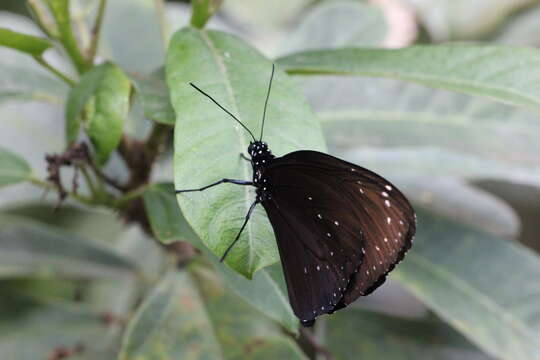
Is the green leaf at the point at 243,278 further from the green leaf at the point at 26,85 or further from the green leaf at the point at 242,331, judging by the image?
the green leaf at the point at 26,85

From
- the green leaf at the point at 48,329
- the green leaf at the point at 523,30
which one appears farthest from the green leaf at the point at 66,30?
the green leaf at the point at 523,30

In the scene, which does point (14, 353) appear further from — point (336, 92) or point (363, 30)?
point (363, 30)

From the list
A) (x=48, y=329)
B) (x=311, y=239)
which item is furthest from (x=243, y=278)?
(x=48, y=329)

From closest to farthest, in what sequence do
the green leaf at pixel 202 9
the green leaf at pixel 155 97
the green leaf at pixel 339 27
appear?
the green leaf at pixel 155 97 → the green leaf at pixel 202 9 → the green leaf at pixel 339 27

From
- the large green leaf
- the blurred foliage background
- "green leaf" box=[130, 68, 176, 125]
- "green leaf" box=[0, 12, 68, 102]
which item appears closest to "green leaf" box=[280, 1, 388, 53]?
the blurred foliage background

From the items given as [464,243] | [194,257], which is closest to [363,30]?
[464,243]

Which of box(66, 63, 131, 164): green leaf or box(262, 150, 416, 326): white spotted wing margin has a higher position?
box(66, 63, 131, 164): green leaf

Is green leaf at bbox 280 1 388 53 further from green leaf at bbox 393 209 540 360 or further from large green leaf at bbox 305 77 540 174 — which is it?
green leaf at bbox 393 209 540 360

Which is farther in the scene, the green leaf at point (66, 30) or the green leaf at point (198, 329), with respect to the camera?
the green leaf at point (198, 329)

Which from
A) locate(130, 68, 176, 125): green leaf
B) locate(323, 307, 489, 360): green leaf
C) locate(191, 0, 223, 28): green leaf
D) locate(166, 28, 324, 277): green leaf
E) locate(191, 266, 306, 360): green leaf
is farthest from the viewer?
locate(323, 307, 489, 360): green leaf
